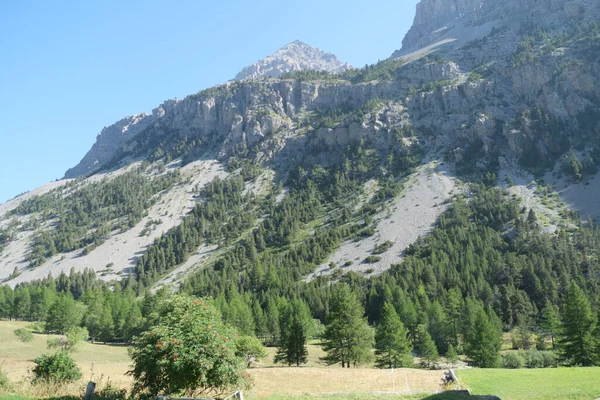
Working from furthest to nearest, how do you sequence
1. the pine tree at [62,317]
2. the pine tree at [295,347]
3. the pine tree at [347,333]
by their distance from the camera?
the pine tree at [62,317] → the pine tree at [295,347] → the pine tree at [347,333]

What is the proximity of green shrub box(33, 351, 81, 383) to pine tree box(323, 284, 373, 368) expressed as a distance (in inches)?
1647

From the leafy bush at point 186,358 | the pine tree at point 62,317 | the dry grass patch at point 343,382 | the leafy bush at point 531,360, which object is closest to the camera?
the leafy bush at point 186,358

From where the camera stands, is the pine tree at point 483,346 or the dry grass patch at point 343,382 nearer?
the dry grass patch at point 343,382

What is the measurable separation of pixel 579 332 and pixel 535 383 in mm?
38738

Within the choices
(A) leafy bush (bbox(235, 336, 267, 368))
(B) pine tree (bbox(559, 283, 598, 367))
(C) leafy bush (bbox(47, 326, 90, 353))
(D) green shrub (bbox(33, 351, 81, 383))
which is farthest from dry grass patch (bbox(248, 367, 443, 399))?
(B) pine tree (bbox(559, 283, 598, 367))

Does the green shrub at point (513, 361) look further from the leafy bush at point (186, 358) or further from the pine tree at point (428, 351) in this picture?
the leafy bush at point (186, 358)

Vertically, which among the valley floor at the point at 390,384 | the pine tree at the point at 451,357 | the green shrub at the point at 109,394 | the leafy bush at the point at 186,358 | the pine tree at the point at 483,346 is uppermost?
the leafy bush at the point at 186,358

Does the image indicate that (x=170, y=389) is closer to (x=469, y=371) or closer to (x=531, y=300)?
(x=469, y=371)

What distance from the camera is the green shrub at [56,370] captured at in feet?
71.0

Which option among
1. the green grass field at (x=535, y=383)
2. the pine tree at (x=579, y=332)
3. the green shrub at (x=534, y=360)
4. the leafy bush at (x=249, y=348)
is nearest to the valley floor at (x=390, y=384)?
the green grass field at (x=535, y=383)

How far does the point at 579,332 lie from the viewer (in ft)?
183

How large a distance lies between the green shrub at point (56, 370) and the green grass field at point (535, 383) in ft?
86.4

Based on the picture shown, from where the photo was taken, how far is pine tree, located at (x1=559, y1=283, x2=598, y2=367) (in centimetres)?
5461

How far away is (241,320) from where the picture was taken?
8400 centimetres
